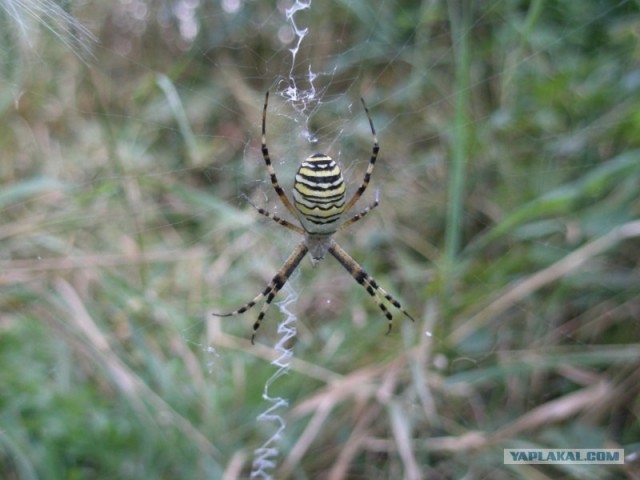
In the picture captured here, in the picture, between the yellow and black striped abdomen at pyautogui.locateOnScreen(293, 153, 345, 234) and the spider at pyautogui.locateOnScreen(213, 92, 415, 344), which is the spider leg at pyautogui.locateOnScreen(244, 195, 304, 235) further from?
the yellow and black striped abdomen at pyautogui.locateOnScreen(293, 153, 345, 234)

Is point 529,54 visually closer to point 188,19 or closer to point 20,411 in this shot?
point 188,19

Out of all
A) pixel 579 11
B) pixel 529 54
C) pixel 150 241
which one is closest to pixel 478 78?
pixel 529 54

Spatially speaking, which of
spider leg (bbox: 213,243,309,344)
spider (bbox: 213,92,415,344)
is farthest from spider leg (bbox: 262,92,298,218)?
spider leg (bbox: 213,243,309,344)

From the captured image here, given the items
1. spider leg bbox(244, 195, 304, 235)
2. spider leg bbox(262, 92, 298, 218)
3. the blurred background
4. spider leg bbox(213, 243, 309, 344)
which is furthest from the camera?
spider leg bbox(213, 243, 309, 344)

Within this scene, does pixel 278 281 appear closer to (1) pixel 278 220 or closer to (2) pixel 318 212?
(1) pixel 278 220

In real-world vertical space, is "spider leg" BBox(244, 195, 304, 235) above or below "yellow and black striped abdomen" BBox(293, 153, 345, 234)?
above
